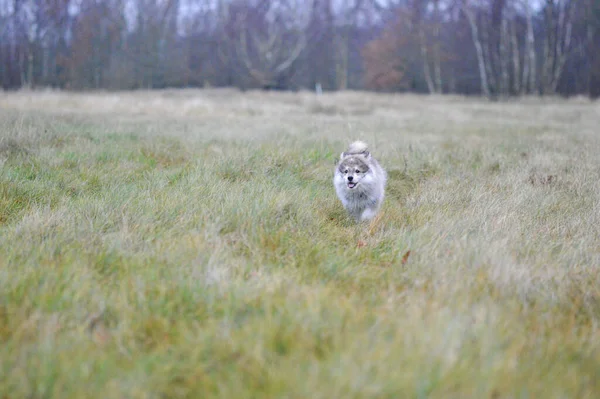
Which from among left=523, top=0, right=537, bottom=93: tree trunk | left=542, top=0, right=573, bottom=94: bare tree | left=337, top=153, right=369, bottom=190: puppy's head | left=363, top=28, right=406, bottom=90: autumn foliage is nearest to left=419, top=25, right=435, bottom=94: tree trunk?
left=363, top=28, right=406, bottom=90: autumn foliage

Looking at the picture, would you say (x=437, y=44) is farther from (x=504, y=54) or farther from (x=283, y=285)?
(x=283, y=285)

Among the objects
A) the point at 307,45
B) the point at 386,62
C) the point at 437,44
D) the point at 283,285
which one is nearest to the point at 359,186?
the point at 283,285

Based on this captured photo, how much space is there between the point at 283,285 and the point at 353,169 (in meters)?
2.32

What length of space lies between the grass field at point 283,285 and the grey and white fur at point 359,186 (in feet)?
0.75

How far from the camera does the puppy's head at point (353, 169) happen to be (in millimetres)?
4695

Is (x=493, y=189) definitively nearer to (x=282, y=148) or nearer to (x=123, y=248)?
(x=282, y=148)

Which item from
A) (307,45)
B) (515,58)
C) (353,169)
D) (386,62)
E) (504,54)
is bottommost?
(353,169)

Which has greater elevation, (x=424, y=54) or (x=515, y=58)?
(x=424, y=54)

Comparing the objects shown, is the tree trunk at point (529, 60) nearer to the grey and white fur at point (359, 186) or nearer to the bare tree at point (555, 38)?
the bare tree at point (555, 38)

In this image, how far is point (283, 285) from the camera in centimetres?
273

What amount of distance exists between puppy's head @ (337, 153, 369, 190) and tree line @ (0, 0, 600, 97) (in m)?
23.2

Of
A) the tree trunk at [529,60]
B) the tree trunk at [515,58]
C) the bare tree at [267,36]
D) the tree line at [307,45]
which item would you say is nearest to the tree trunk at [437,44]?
the tree line at [307,45]

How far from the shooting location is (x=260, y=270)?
295 cm

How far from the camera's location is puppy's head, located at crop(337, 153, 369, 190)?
4.70 metres
